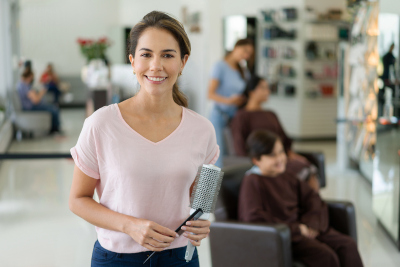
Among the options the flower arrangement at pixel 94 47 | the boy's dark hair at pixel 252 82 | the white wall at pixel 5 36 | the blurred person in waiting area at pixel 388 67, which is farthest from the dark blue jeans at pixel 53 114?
the blurred person in waiting area at pixel 388 67

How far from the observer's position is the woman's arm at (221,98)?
184 inches

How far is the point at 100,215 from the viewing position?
123cm

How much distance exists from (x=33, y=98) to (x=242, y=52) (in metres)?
2.43

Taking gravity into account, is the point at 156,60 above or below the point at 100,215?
above

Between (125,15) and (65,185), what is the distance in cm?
176

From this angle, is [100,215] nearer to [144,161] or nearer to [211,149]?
[144,161]

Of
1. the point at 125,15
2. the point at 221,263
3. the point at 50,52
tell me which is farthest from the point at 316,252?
the point at 50,52

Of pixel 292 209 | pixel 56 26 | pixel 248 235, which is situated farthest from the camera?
pixel 56 26

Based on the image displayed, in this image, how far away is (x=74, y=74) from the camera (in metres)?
5.25

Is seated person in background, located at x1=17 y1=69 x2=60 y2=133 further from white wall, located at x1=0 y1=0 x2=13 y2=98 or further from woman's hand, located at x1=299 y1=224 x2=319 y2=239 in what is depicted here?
woman's hand, located at x1=299 y1=224 x2=319 y2=239

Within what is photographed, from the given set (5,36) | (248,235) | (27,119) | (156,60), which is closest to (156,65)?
(156,60)

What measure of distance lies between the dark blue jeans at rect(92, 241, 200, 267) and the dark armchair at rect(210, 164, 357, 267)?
1095 millimetres

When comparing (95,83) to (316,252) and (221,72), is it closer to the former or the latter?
(221,72)

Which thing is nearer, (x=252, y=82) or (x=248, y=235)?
(x=248, y=235)
